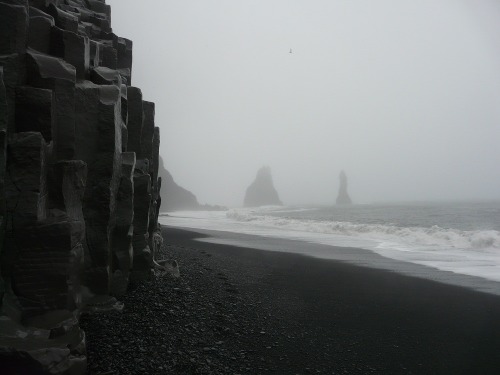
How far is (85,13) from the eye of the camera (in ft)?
33.0

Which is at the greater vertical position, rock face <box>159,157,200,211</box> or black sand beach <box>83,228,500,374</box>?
rock face <box>159,157,200,211</box>

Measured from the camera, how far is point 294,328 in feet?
23.7

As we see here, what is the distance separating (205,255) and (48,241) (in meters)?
10.4

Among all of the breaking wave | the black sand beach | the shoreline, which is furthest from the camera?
the breaking wave

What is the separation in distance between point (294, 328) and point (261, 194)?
149952mm

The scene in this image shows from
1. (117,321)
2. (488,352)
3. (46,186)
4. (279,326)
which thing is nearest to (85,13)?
(46,186)

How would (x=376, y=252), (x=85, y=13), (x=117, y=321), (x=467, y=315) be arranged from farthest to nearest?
1. (x=376, y=252)
2. (x=85, y=13)
3. (x=467, y=315)
4. (x=117, y=321)

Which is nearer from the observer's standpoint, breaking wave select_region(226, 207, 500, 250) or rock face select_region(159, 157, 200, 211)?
breaking wave select_region(226, 207, 500, 250)

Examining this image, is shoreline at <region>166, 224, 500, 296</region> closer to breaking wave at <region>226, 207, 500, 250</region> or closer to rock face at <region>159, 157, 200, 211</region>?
breaking wave at <region>226, 207, 500, 250</region>

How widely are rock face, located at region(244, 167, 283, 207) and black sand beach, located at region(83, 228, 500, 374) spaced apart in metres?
145

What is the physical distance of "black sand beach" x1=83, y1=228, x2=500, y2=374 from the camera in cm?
561

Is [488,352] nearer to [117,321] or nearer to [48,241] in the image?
[117,321]

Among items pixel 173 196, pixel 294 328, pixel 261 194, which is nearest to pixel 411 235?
pixel 294 328

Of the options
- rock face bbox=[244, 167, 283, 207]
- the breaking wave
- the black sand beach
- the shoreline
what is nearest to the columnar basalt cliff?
the black sand beach
